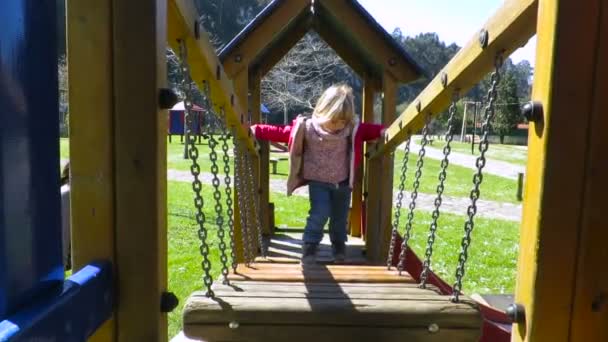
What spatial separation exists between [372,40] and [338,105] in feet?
1.82

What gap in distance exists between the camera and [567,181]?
3.64 feet

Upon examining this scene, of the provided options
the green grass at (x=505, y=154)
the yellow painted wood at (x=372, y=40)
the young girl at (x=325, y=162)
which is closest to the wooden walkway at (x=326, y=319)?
the young girl at (x=325, y=162)

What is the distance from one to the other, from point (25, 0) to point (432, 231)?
1.33 metres

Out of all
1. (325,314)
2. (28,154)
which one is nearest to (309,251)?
(325,314)

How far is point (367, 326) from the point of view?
1499 millimetres

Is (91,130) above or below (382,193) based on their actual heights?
above

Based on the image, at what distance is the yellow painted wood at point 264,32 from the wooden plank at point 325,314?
8.82 ft

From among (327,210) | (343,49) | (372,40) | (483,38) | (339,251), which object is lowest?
(339,251)

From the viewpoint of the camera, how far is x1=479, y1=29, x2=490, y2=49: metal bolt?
1389 mm

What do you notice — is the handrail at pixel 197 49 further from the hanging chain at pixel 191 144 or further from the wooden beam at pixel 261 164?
the wooden beam at pixel 261 164

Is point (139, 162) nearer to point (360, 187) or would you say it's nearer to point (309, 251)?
point (309, 251)

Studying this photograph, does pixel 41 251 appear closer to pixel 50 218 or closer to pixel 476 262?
pixel 50 218

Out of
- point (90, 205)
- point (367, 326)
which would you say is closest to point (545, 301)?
point (367, 326)

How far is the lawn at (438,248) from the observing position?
4.77 metres
